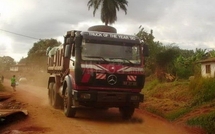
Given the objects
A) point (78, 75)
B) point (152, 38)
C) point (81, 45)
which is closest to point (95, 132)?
point (78, 75)

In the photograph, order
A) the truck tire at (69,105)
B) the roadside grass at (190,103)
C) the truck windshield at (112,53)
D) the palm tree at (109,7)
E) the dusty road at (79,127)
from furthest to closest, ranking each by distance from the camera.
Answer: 1. the palm tree at (109,7)
2. the roadside grass at (190,103)
3. the truck tire at (69,105)
4. the truck windshield at (112,53)
5. the dusty road at (79,127)

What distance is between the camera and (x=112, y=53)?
9.18 m

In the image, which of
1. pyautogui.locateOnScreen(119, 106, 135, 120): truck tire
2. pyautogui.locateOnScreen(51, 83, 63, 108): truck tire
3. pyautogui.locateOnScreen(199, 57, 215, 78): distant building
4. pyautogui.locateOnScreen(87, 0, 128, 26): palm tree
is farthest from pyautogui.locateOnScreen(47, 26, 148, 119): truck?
pyautogui.locateOnScreen(87, 0, 128, 26): palm tree

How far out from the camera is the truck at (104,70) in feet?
29.1

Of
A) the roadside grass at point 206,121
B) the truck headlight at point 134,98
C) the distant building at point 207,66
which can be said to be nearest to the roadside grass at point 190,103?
the roadside grass at point 206,121

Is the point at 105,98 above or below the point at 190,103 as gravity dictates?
above

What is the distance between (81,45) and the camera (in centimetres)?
902

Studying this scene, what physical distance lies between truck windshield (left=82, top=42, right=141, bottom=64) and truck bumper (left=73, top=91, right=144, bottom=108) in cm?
107

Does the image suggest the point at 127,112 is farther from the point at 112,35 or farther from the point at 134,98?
the point at 112,35

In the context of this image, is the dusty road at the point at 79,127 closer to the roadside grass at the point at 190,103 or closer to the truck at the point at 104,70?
the truck at the point at 104,70

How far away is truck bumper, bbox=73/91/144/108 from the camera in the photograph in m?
8.87

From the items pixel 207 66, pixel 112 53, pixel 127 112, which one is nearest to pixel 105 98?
pixel 112 53

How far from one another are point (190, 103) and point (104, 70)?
555cm

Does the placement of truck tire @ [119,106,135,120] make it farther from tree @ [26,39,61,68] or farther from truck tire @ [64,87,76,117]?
tree @ [26,39,61,68]
